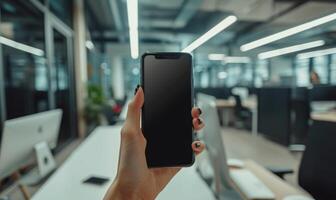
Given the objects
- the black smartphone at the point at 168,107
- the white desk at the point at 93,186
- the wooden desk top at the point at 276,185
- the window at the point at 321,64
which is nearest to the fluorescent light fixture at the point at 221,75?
the window at the point at 321,64

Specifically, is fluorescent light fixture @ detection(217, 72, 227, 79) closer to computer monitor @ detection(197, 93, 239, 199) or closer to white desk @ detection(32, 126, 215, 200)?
white desk @ detection(32, 126, 215, 200)

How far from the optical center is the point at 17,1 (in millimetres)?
2830

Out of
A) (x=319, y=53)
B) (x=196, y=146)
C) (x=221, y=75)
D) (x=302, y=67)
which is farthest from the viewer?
(x=221, y=75)

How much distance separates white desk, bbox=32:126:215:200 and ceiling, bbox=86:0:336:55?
2.47 m

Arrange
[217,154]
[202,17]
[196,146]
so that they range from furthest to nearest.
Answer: [202,17], [217,154], [196,146]

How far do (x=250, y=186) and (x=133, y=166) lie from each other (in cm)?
73

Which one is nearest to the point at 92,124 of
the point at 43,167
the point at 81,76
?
the point at 81,76

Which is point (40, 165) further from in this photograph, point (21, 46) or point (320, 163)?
point (21, 46)

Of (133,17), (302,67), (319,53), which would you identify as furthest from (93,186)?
(302,67)

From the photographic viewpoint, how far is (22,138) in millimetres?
1167

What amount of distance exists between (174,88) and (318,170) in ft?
3.29

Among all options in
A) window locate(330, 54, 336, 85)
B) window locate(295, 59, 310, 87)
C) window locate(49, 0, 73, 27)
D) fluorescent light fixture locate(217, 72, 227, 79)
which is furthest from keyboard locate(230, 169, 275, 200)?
fluorescent light fixture locate(217, 72, 227, 79)

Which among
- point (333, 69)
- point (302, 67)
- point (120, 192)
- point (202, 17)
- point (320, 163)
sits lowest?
point (320, 163)

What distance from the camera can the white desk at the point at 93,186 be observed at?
1.13m
